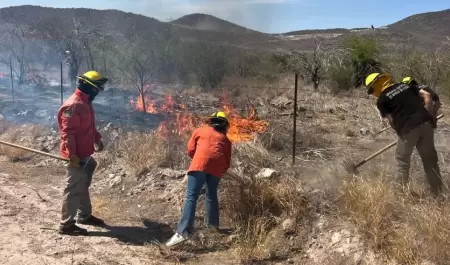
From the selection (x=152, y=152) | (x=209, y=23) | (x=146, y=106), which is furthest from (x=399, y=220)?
(x=209, y=23)

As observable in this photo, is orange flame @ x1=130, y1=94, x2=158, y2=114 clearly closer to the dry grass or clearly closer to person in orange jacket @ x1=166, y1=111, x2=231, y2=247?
person in orange jacket @ x1=166, y1=111, x2=231, y2=247

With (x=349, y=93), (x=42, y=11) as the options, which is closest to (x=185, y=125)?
(x=349, y=93)

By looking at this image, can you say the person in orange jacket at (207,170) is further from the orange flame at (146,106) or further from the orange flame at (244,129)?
the orange flame at (146,106)

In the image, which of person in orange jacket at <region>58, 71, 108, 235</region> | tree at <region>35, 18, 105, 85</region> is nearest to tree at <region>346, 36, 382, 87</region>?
tree at <region>35, 18, 105, 85</region>

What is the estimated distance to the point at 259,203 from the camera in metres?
5.69

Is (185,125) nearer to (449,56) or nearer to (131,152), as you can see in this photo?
(131,152)

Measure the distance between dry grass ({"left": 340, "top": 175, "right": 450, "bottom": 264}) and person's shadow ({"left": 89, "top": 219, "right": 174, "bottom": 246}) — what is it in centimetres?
205

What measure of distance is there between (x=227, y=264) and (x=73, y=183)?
1994 millimetres

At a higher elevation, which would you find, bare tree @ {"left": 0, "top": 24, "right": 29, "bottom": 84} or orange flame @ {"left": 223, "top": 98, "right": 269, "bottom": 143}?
bare tree @ {"left": 0, "top": 24, "right": 29, "bottom": 84}

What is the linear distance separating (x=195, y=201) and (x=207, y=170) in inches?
14.0

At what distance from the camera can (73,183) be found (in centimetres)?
561

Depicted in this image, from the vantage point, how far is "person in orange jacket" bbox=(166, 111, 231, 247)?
17.4 ft

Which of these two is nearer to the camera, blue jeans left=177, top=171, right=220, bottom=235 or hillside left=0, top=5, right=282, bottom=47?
blue jeans left=177, top=171, right=220, bottom=235

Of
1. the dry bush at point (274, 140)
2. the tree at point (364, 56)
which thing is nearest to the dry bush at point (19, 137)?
the dry bush at point (274, 140)
